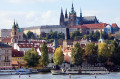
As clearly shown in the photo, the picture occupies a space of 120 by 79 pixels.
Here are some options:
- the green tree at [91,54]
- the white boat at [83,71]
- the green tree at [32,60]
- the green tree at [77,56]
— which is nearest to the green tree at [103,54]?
the green tree at [91,54]

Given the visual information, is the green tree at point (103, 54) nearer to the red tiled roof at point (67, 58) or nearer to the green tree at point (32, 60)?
the red tiled roof at point (67, 58)

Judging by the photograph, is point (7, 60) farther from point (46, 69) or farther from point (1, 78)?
point (1, 78)

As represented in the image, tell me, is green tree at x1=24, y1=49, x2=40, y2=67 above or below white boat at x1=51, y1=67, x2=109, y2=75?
above

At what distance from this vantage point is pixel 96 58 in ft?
405

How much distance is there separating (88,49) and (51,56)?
50.3ft

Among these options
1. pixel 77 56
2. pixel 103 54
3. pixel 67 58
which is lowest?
pixel 77 56

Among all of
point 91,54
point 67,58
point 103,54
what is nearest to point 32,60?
point 91,54

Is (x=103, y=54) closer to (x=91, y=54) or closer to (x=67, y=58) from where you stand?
(x=91, y=54)

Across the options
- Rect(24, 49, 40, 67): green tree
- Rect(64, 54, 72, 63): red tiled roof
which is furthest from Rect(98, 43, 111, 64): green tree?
Rect(24, 49, 40, 67): green tree

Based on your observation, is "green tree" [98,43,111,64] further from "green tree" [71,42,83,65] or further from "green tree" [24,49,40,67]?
Result: "green tree" [24,49,40,67]

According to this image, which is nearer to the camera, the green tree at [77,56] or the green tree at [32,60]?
the green tree at [32,60]

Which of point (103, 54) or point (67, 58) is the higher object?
point (103, 54)

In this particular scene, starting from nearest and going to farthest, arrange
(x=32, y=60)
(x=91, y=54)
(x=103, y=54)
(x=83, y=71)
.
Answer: (x=83, y=71)
(x=32, y=60)
(x=91, y=54)
(x=103, y=54)

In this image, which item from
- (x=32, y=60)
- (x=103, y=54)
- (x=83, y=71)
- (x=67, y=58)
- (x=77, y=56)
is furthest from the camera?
(x=67, y=58)
